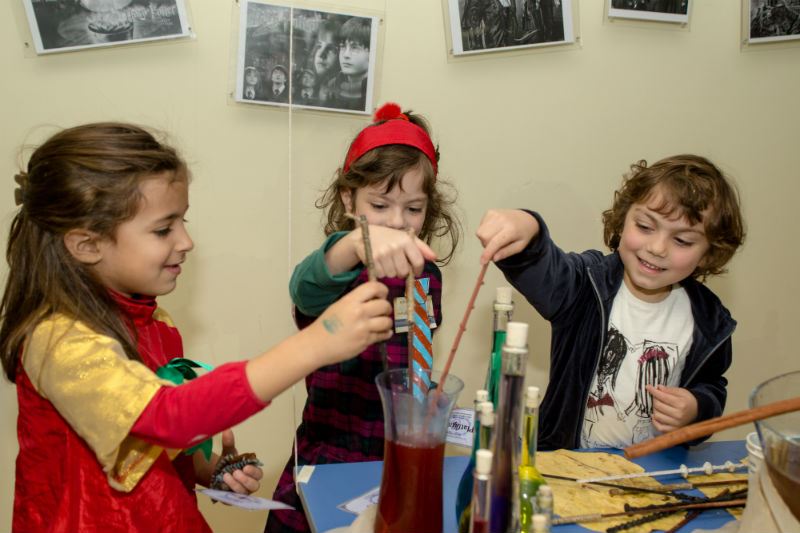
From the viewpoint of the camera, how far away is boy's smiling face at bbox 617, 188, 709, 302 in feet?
5.08

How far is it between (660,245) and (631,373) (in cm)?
30

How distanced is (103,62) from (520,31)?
1.19 metres

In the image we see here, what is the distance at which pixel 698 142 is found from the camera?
7.54ft

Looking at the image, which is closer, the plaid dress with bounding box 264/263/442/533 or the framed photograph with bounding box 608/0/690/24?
the plaid dress with bounding box 264/263/442/533

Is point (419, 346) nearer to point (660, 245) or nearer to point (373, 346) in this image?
point (373, 346)

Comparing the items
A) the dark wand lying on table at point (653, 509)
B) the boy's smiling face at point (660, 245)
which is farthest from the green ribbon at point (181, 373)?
the boy's smiling face at point (660, 245)

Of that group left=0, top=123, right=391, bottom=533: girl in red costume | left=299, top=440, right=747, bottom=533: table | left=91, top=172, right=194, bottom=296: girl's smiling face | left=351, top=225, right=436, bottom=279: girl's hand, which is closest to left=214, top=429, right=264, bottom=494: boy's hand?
left=0, top=123, right=391, bottom=533: girl in red costume

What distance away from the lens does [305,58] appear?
2.00 metres

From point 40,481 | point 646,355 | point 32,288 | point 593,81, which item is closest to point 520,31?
point 593,81

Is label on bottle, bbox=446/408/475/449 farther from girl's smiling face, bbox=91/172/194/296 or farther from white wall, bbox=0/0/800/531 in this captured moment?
white wall, bbox=0/0/800/531

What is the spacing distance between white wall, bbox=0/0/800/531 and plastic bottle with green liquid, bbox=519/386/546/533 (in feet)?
4.17

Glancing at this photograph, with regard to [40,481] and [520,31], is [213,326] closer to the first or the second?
[40,481]

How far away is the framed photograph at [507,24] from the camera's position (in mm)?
2070

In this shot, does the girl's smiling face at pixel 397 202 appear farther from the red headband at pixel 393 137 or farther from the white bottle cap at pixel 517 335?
the white bottle cap at pixel 517 335
